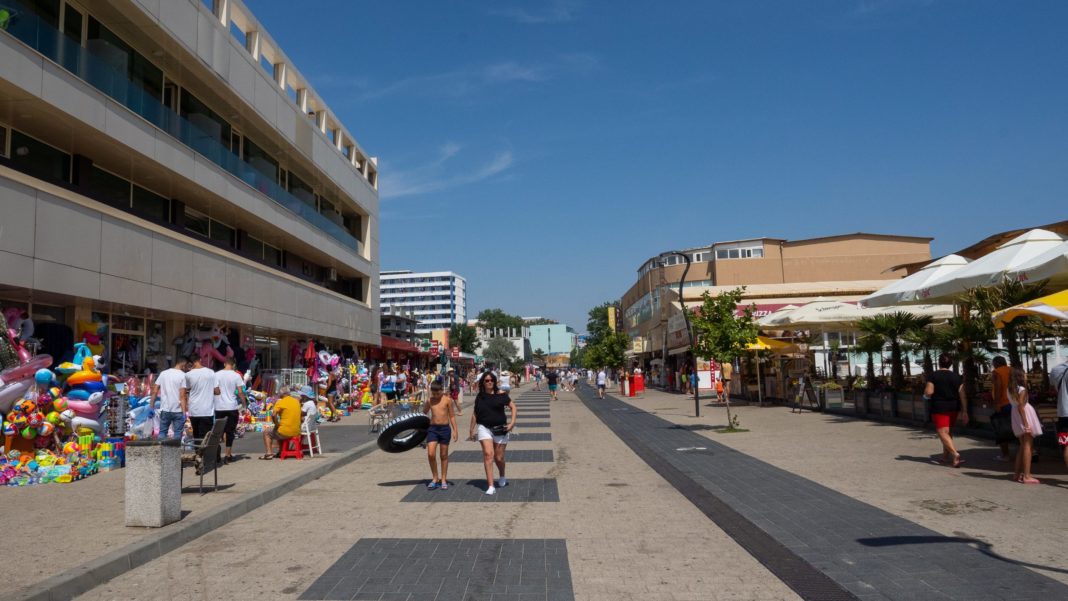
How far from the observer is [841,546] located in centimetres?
663

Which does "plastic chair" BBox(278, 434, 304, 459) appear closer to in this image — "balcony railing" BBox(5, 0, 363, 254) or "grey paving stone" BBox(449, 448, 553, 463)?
"grey paving stone" BBox(449, 448, 553, 463)

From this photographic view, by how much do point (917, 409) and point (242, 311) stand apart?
59.7 feet

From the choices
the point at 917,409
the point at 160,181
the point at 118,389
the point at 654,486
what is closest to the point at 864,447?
the point at 917,409

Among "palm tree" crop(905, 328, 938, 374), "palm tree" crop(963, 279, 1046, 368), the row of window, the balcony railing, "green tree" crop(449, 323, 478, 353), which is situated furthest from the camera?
"green tree" crop(449, 323, 478, 353)

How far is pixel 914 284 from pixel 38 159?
62.3ft

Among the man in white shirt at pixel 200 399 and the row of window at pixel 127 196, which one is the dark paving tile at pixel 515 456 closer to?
the man in white shirt at pixel 200 399

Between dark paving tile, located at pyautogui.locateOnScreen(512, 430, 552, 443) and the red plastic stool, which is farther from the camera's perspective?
dark paving tile, located at pyautogui.locateOnScreen(512, 430, 552, 443)

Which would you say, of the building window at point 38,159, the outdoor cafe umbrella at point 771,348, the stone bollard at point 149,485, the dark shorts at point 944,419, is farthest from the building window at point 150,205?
the outdoor cafe umbrella at point 771,348

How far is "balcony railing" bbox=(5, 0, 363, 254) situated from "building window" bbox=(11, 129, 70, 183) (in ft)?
5.63

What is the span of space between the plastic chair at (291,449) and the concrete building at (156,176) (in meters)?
5.27

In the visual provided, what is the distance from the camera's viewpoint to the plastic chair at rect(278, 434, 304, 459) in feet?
43.5

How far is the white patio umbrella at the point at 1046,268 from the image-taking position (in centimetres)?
1156

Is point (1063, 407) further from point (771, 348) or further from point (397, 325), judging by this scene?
point (397, 325)

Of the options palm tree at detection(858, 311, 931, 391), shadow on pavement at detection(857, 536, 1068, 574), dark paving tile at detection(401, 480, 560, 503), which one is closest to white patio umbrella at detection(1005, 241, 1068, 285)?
palm tree at detection(858, 311, 931, 391)
